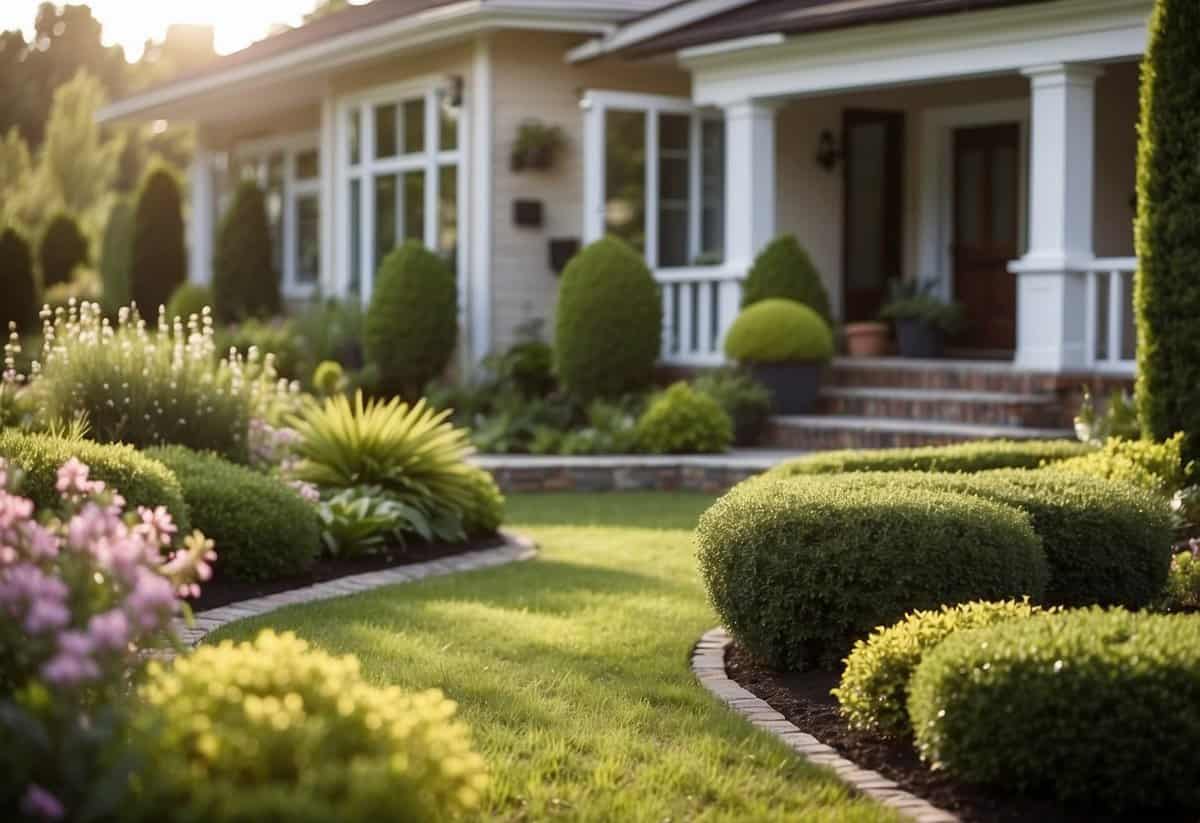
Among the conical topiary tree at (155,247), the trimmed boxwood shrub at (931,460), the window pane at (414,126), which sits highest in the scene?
the window pane at (414,126)

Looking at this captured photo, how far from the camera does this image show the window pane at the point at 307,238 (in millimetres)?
20062

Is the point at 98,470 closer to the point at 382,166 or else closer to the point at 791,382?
the point at 791,382

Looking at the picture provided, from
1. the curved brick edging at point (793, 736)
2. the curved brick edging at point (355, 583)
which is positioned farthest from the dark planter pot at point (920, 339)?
the curved brick edging at point (793, 736)

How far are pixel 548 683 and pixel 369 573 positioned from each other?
275 cm

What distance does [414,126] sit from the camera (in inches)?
663

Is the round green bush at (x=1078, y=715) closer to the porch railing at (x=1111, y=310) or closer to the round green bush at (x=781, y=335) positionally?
the porch railing at (x=1111, y=310)

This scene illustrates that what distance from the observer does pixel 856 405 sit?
1345 cm

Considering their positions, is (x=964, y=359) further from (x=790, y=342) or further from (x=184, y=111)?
(x=184, y=111)

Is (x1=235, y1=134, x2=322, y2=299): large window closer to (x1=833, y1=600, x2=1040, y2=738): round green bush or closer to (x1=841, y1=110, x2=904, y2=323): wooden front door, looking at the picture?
(x1=841, y1=110, x2=904, y2=323): wooden front door

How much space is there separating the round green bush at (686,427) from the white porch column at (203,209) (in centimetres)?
1170

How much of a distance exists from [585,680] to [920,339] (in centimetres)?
940

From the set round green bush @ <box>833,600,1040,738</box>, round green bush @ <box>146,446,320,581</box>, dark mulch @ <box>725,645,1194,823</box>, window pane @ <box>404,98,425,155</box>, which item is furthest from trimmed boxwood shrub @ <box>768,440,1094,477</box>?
window pane @ <box>404,98,425,155</box>

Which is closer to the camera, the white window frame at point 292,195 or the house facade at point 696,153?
the house facade at point 696,153

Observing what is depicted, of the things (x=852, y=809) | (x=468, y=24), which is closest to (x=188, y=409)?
(x=852, y=809)
